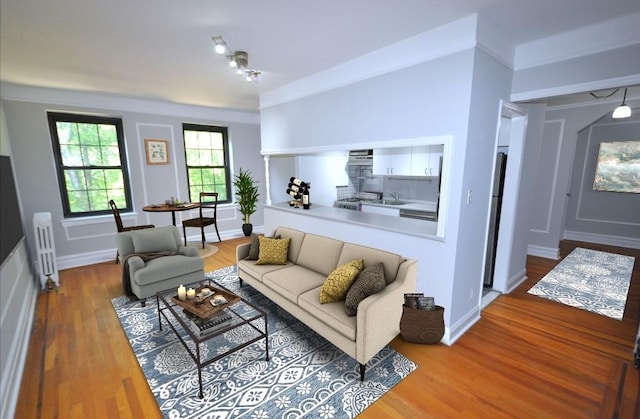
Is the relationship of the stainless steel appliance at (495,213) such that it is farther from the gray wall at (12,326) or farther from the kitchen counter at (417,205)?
the gray wall at (12,326)

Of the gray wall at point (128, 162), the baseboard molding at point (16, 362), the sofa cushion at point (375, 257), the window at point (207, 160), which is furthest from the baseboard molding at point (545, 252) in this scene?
the baseboard molding at point (16, 362)

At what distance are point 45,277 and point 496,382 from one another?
213 inches

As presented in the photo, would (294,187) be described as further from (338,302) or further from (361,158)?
(338,302)

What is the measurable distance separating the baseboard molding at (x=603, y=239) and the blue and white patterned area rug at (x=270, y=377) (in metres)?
6.11

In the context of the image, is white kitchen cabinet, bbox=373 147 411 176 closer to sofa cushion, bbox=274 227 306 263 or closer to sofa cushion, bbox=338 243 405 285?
sofa cushion, bbox=274 227 306 263

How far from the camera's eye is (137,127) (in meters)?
4.90

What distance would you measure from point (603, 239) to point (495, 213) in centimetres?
434

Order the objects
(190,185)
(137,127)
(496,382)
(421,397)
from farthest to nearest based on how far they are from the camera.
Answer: (190,185) < (137,127) < (496,382) < (421,397)

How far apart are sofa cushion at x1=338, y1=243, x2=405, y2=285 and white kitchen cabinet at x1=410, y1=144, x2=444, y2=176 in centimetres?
236

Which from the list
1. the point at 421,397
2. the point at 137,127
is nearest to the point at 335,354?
the point at 421,397

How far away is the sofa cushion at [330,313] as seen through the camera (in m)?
2.07

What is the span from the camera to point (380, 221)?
10.1 feet

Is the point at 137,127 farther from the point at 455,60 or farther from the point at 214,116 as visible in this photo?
the point at 455,60

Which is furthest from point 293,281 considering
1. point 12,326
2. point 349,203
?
point 349,203
